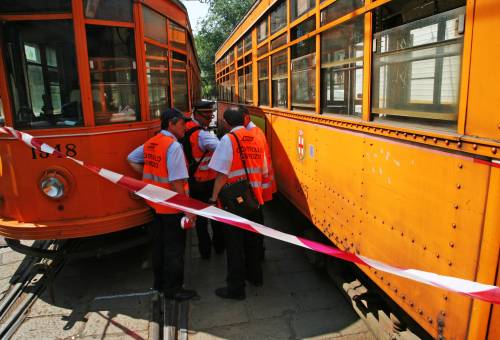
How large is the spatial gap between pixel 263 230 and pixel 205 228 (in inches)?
80.4

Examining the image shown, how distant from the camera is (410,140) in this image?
6.84 feet

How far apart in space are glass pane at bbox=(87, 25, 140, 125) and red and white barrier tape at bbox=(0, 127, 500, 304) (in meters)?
0.60

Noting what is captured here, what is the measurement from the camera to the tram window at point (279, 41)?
168 inches

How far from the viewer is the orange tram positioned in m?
1.67

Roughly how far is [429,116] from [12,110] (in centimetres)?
334

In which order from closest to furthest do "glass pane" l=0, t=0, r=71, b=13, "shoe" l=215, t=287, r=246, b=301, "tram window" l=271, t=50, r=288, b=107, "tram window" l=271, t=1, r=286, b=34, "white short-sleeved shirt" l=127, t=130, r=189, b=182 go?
"white short-sleeved shirt" l=127, t=130, r=189, b=182 → "glass pane" l=0, t=0, r=71, b=13 → "shoe" l=215, t=287, r=246, b=301 → "tram window" l=271, t=1, r=286, b=34 → "tram window" l=271, t=50, r=288, b=107

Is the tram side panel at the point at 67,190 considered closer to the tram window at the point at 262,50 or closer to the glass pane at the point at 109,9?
the glass pane at the point at 109,9

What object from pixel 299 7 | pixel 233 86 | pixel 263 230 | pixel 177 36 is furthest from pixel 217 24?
pixel 263 230

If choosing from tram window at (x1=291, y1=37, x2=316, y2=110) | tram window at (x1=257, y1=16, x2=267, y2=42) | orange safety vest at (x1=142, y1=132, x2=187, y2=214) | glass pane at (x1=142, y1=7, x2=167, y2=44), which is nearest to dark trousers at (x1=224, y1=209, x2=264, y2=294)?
orange safety vest at (x1=142, y1=132, x2=187, y2=214)

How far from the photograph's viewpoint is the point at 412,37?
84.0 inches

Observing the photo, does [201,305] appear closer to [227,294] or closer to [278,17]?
[227,294]

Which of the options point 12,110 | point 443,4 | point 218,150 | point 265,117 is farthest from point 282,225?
point 443,4

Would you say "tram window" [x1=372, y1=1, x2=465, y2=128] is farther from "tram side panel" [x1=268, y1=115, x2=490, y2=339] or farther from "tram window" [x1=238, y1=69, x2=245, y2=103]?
"tram window" [x1=238, y1=69, x2=245, y2=103]

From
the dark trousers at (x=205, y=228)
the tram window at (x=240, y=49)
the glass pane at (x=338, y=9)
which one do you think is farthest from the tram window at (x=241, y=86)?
the glass pane at (x=338, y=9)
